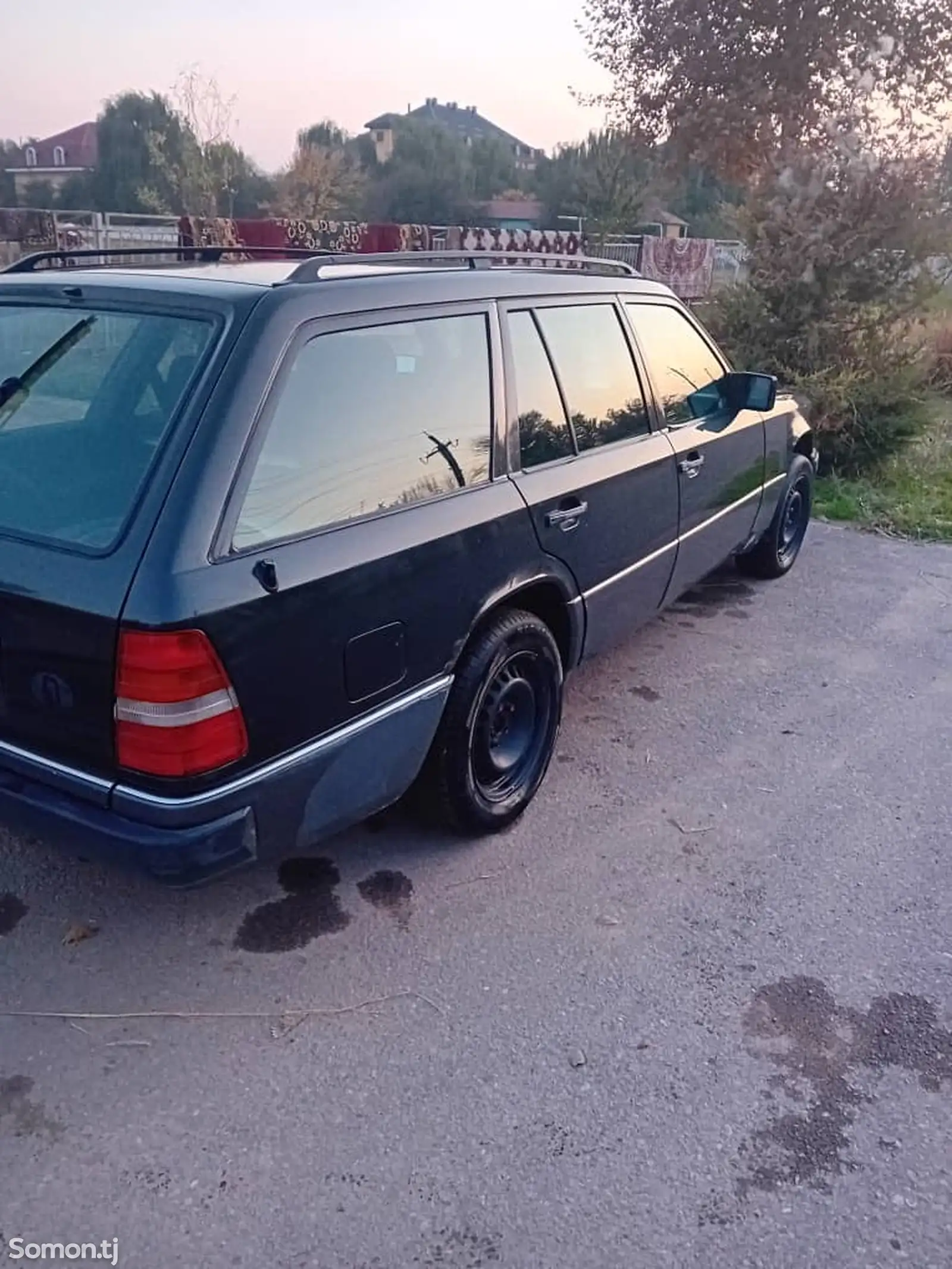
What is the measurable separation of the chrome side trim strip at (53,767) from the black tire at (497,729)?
40.7 inches

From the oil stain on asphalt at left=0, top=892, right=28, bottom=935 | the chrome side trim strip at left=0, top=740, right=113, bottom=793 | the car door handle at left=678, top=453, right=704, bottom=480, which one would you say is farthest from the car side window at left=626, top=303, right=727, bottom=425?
the oil stain on asphalt at left=0, top=892, right=28, bottom=935

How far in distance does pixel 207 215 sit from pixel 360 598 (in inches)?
709

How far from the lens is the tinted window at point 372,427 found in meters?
2.37

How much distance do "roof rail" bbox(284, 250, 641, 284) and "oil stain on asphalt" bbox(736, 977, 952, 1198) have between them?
7.41 ft

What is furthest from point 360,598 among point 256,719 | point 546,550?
point 546,550

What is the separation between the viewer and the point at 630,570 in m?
3.90

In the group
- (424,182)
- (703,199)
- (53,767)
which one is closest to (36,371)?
(53,767)

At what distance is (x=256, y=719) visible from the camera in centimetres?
229

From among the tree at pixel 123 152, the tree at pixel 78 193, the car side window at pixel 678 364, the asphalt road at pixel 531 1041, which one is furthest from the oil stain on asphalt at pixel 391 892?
the tree at pixel 78 193

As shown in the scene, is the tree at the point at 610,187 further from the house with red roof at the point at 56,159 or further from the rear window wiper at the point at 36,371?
the house with red roof at the point at 56,159

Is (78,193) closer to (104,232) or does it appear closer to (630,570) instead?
(104,232)

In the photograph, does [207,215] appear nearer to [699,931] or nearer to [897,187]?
[897,187]

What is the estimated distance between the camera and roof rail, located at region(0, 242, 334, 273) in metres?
3.16

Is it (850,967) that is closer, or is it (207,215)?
(850,967)
